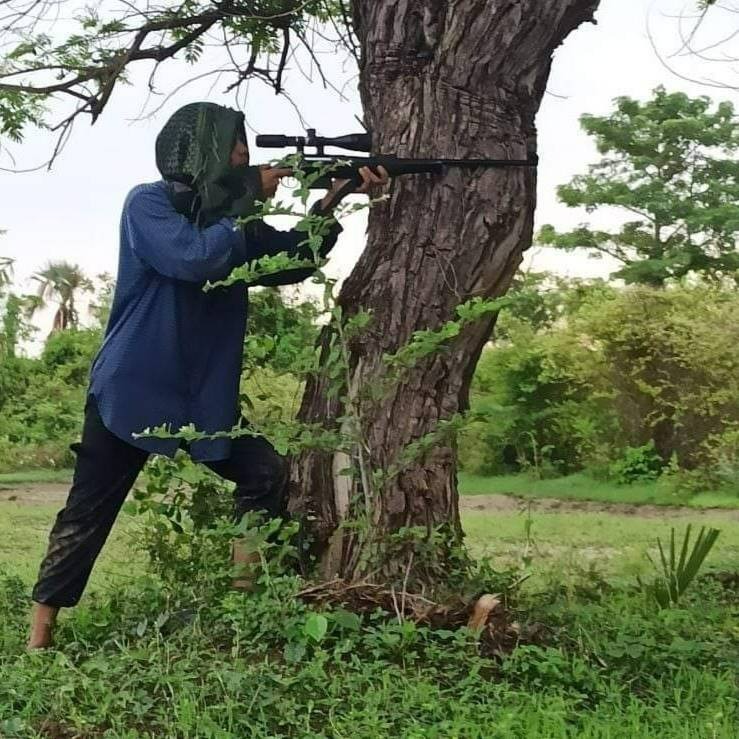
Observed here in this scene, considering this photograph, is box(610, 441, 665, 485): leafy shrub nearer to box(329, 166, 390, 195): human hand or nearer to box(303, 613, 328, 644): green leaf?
box(329, 166, 390, 195): human hand

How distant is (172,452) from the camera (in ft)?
12.0

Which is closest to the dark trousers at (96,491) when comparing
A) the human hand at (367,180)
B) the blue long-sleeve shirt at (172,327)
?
the blue long-sleeve shirt at (172,327)

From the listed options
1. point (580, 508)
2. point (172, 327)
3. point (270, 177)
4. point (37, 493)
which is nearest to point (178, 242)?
point (172, 327)

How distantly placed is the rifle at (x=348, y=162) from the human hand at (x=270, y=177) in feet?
0.32

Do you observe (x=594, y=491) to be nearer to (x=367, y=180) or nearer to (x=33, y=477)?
(x=33, y=477)

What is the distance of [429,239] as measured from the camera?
4.01 metres

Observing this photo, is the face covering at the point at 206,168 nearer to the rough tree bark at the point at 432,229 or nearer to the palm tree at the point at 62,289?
the rough tree bark at the point at 432,229

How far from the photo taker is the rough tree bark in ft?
13.0

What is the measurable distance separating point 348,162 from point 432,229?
436 millimetres

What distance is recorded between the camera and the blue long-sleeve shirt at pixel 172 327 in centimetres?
358

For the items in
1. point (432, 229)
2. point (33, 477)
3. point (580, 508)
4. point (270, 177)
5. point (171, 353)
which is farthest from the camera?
point (33, 477)

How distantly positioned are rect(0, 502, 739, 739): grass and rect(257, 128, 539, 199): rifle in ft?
4.65

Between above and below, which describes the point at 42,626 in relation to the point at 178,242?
below

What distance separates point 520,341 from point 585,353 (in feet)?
4.24
